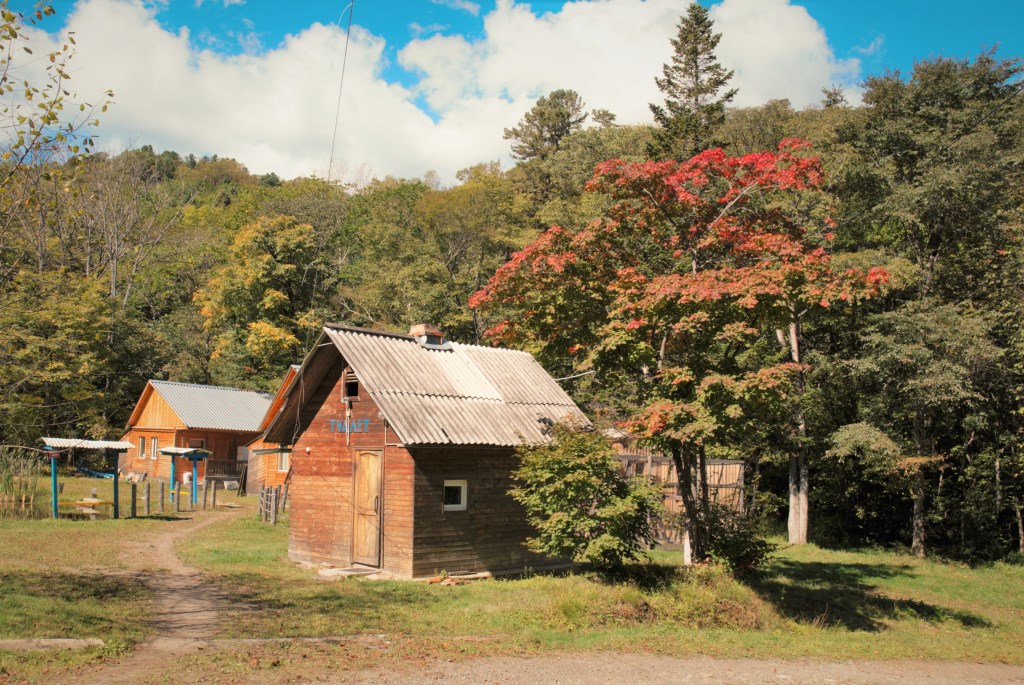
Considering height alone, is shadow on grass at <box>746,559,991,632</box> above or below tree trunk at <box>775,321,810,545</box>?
below

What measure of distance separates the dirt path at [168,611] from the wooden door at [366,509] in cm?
362

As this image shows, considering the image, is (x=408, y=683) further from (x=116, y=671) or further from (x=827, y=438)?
(x=827, y=438)

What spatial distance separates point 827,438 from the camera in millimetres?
28844

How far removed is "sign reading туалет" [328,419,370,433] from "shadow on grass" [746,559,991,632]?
9610 mm

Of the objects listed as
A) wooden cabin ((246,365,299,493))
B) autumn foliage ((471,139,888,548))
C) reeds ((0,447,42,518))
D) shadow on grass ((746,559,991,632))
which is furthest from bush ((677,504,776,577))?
wooden cabin ((246,365,299,493))

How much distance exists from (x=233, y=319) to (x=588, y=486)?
46.8 metres

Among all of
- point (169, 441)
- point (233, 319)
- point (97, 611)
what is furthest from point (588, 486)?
point (233, 319)

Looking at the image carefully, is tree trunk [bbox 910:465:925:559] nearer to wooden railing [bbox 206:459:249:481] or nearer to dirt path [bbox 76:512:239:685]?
dirt path [bbox 76:512:239:685]

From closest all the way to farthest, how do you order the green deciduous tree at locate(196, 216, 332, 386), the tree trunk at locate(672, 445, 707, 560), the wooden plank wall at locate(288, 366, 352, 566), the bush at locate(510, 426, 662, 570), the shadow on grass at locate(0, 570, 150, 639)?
the shadow on grass at locate(0, 570, 150, 639) → the bush at locate(510, 426, 662, 570) → the tree trunk at locate(672, 445, 707, 560) → the wooden plank wall at locate(288, 366, 352, 566) → the green deciduous tree at locate(196, 216, 332, 386)

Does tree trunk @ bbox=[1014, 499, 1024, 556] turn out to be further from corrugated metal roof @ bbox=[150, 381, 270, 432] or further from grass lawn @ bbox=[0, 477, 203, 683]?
corrugated metal roof @ bbox=[150, 381, 270, 432]

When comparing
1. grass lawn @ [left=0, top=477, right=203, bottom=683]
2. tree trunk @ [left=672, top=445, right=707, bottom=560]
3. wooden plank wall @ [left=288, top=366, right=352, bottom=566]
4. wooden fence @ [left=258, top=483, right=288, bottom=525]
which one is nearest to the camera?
grass lawn @ [left=0, top=477, right=203, bottom=683]

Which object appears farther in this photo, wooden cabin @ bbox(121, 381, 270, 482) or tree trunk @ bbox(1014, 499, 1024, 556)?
wooden cabin @ bbox(121, 381, 270, 482)

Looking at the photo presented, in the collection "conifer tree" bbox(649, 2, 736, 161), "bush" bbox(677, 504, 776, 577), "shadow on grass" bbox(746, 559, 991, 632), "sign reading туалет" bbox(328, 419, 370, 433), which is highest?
"conifer tree" bbox(649, 2, 736, 161)

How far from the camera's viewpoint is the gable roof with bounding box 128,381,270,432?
44219 millimetres
